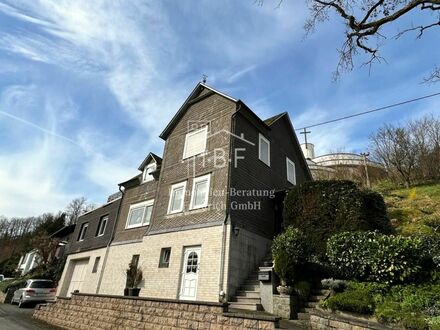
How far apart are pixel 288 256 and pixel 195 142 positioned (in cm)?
802

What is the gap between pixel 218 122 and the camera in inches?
564

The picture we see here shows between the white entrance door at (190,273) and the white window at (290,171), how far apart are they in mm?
7857

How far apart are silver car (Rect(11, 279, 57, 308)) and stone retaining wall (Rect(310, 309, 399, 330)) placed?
60.3ft

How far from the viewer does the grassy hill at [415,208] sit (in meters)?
15.1

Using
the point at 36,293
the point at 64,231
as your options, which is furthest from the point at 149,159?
the point at 64,231

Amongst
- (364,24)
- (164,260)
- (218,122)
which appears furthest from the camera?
(218,122)

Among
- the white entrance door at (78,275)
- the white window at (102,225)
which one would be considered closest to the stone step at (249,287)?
the white window at (102,225)

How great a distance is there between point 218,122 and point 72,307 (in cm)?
1018

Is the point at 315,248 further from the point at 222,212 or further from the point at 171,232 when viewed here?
the point at 171,232

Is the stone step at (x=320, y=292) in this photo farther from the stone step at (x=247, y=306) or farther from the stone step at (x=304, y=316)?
the stone step at (x=247, y=306)

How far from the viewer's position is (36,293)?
1917 cm

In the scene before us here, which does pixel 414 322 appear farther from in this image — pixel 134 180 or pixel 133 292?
pixel 134 180

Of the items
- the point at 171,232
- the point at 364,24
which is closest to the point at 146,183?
the point at 171,232

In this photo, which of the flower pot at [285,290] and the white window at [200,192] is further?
the white window at [200,192]
